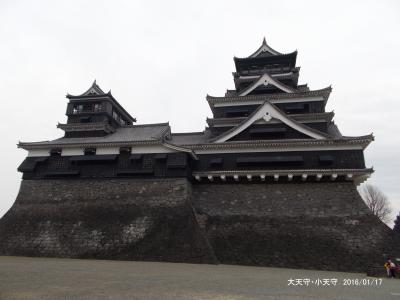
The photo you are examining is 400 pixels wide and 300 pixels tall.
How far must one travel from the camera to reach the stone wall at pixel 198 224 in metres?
15.3

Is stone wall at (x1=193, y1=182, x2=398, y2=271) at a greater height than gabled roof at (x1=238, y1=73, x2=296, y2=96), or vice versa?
gabled roof at (x1=238, y1=73, x2=296, y2=96)

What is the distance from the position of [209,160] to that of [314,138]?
6.96m

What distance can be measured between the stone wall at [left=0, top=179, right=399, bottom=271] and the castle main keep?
0.06 m

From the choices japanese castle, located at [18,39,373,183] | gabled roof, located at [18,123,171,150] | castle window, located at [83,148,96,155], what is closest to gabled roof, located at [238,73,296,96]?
japanese castle, located at [18,39,373,183]

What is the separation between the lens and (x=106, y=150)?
20.3m

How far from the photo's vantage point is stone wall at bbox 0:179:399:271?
50.3 ft

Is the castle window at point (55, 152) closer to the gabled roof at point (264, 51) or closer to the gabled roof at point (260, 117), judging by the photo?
the gabled roof at point (260, 117)

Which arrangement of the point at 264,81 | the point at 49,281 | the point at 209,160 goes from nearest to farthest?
the point at 49,281, the point at 209,160, the point at 264,81

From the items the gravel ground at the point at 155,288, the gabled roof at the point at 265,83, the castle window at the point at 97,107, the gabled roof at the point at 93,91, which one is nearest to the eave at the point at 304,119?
the gabled roof at the point at 265,83

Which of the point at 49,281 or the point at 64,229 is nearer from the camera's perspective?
the point at 49,281

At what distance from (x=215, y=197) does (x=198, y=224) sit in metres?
2.59

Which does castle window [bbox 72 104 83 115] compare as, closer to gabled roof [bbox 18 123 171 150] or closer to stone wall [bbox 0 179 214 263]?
gabled roof [bbox 18 123 171 150]

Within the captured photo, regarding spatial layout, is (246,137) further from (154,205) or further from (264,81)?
(154,205)

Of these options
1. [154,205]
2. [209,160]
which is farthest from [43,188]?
[209,160]
